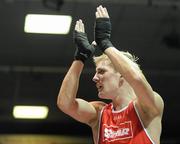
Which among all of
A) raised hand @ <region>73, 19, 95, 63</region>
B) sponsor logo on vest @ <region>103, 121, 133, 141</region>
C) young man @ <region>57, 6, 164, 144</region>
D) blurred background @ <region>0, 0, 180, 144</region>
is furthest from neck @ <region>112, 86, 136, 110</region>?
blurred background @ <region>0, 0, 180, 144</region>

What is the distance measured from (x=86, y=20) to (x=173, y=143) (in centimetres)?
577

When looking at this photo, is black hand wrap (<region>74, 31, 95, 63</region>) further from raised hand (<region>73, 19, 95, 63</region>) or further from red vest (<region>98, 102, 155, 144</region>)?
red vest (<region>98, 102, 155, 144</region>)

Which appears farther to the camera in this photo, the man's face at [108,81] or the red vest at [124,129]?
the man's face at [108,81]

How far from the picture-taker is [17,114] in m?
Result: 11.1

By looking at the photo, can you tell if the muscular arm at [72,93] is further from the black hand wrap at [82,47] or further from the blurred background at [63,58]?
the blurred background at [63,58]

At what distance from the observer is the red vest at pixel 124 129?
8.56 feet

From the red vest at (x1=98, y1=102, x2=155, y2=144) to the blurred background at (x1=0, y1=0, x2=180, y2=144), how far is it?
328 cm

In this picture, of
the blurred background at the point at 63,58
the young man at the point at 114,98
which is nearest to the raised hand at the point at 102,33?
the young man at the point at 114,98

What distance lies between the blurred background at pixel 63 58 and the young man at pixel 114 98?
3.15 metres

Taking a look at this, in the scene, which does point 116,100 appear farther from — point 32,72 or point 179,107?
point 179,107

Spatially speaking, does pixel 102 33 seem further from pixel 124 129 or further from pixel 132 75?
pixel 124 129

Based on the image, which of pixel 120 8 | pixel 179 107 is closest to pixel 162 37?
pixel 120 8

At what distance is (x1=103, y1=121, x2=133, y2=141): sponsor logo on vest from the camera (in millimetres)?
2635

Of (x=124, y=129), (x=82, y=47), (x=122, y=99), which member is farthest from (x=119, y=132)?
(x=82, y=47)
